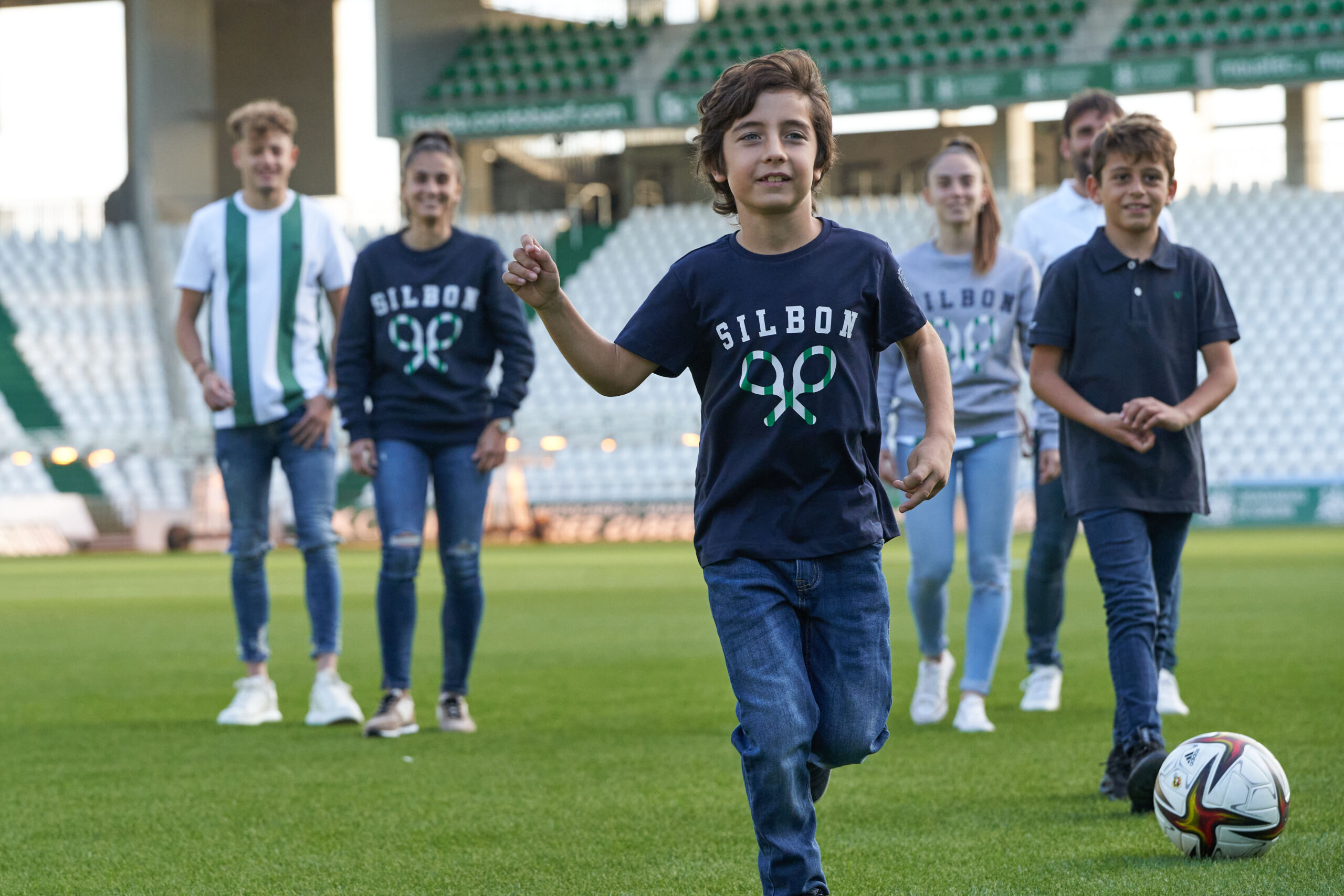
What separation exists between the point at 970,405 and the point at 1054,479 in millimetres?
368

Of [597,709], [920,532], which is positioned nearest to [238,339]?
[597,709]

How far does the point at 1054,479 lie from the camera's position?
501 centimetres

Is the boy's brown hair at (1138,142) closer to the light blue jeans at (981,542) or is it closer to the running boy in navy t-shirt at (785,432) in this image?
the running boy in navy t-shirt at (785,432)

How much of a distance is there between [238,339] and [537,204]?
80.0ft

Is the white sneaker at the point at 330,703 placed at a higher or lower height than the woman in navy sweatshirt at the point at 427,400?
lower

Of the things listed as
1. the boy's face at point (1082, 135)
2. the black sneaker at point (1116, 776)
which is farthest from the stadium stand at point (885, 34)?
the black sneaker at point (1116, 776)

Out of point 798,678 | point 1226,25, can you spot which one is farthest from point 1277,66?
point 798,678

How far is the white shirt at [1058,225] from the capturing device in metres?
5.30

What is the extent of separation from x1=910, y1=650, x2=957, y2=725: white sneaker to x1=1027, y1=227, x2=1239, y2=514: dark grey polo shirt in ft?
5.06

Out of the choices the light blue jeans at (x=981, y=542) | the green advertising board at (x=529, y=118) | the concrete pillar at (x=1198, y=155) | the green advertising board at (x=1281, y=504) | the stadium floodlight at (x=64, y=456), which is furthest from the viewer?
the green advertising board at (x=529, y=118)

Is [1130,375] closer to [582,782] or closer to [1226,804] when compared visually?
[1226,804]

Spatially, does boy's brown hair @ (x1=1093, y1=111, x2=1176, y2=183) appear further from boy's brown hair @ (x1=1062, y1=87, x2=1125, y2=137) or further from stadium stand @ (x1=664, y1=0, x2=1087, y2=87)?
stadium stand @ (x1=664, y1=0, x2=1087, y2=87)

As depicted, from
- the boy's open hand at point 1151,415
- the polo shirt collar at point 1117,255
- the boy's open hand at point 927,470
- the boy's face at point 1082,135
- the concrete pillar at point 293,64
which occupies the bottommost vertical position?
the boy's open hand at point 927,470

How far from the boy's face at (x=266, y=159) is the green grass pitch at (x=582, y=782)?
74.8 inches
